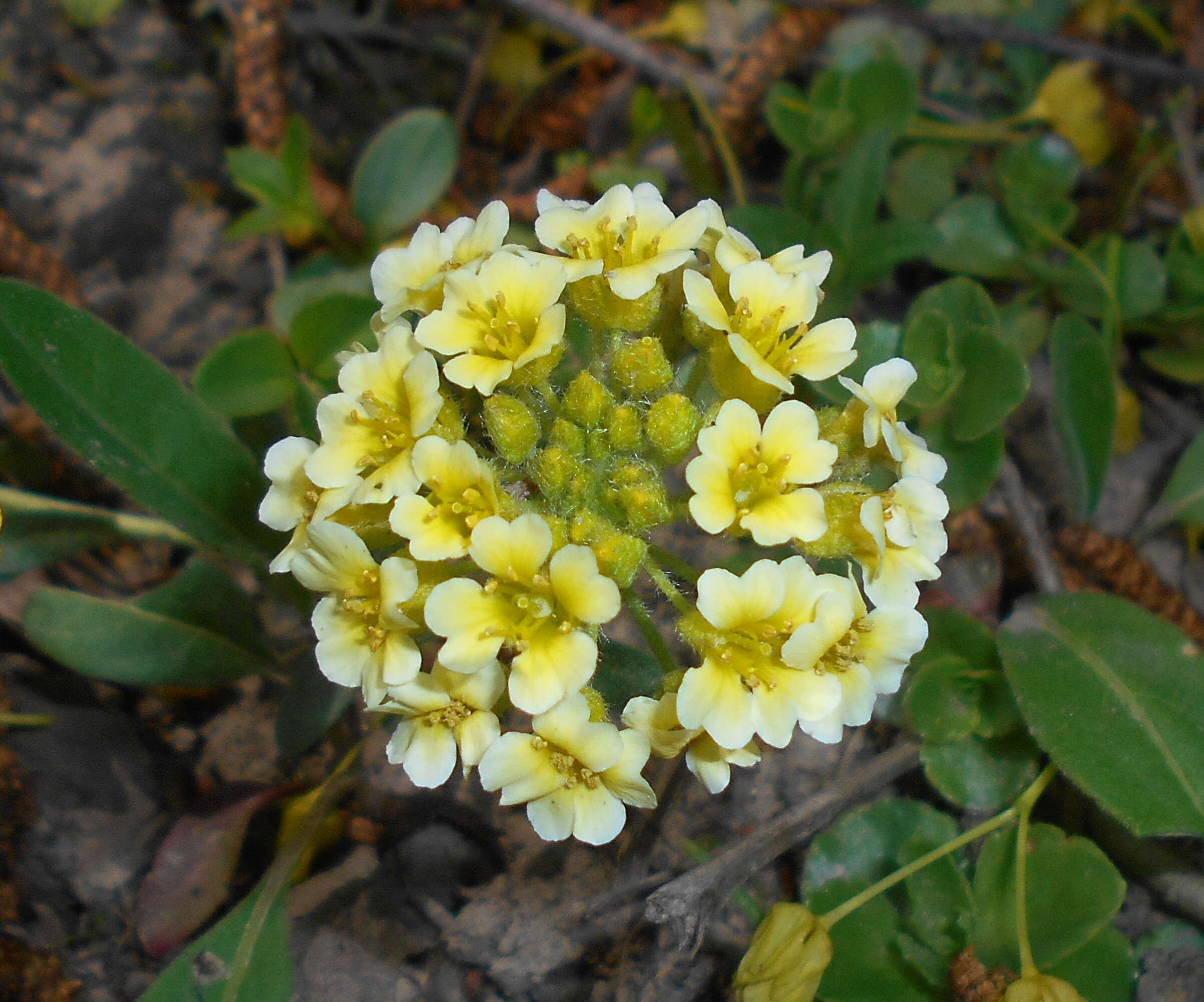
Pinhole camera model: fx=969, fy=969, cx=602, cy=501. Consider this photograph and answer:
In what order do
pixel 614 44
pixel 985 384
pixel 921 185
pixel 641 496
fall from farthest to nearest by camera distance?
pixel 614 44 < pixel 921 185 < pixel 985 384 < pixel 641 496

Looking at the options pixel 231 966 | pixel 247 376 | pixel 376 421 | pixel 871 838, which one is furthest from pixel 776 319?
pixel 231 966

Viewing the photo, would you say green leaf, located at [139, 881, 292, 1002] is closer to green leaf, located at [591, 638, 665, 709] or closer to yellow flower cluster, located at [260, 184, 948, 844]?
yellow flower cluster, located at [260, 184, 948, 844]

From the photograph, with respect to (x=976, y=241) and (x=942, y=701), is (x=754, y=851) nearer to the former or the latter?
(x=942, y=701)

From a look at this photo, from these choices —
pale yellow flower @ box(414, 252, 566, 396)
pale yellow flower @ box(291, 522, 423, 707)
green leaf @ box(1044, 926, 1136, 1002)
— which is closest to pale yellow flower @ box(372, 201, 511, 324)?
pale yellow flower @ box(414, 252, 566, 396)

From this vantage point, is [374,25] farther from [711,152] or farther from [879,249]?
[879,249]

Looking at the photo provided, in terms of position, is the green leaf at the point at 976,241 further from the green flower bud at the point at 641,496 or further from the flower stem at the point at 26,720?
the flower stem at the point at 26,720

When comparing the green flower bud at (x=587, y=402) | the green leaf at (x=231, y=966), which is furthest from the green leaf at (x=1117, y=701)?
the green leaf at (x=231, y=966)
